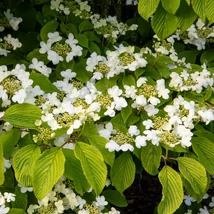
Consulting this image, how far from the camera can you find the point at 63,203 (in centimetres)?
150

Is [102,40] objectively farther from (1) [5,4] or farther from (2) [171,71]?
(1) [5,4]

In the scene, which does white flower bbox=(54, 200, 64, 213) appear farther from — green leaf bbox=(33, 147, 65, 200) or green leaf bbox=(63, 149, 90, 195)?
green leaf bbox=(33, 147, 65, 200)

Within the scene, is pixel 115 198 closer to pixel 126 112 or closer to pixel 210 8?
pixel 126 112

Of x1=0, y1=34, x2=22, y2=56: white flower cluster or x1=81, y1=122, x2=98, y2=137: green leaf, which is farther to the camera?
x1=0, y1=34, x2=22, y2=56: white flower cluster

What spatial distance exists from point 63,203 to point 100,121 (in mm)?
301

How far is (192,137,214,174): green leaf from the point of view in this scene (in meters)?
1.45

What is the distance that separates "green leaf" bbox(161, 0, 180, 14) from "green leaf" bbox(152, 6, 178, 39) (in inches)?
4.6

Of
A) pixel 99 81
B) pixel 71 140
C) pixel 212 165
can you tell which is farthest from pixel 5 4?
pixel 212 165

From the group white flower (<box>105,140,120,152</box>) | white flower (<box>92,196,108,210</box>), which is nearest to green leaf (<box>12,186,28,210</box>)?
white flower (<box>92,196,108,210</box>)

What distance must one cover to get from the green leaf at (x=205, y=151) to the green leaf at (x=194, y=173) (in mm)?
59

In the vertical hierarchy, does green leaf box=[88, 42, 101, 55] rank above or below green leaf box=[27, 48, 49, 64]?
above

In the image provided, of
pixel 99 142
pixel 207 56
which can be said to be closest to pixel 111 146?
pixel 99 142

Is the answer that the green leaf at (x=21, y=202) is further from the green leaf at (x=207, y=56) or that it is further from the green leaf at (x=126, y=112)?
the green leaf at (x=207, y=56)

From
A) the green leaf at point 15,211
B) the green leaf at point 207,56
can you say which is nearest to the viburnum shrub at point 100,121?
the green leaf at point 15,211
